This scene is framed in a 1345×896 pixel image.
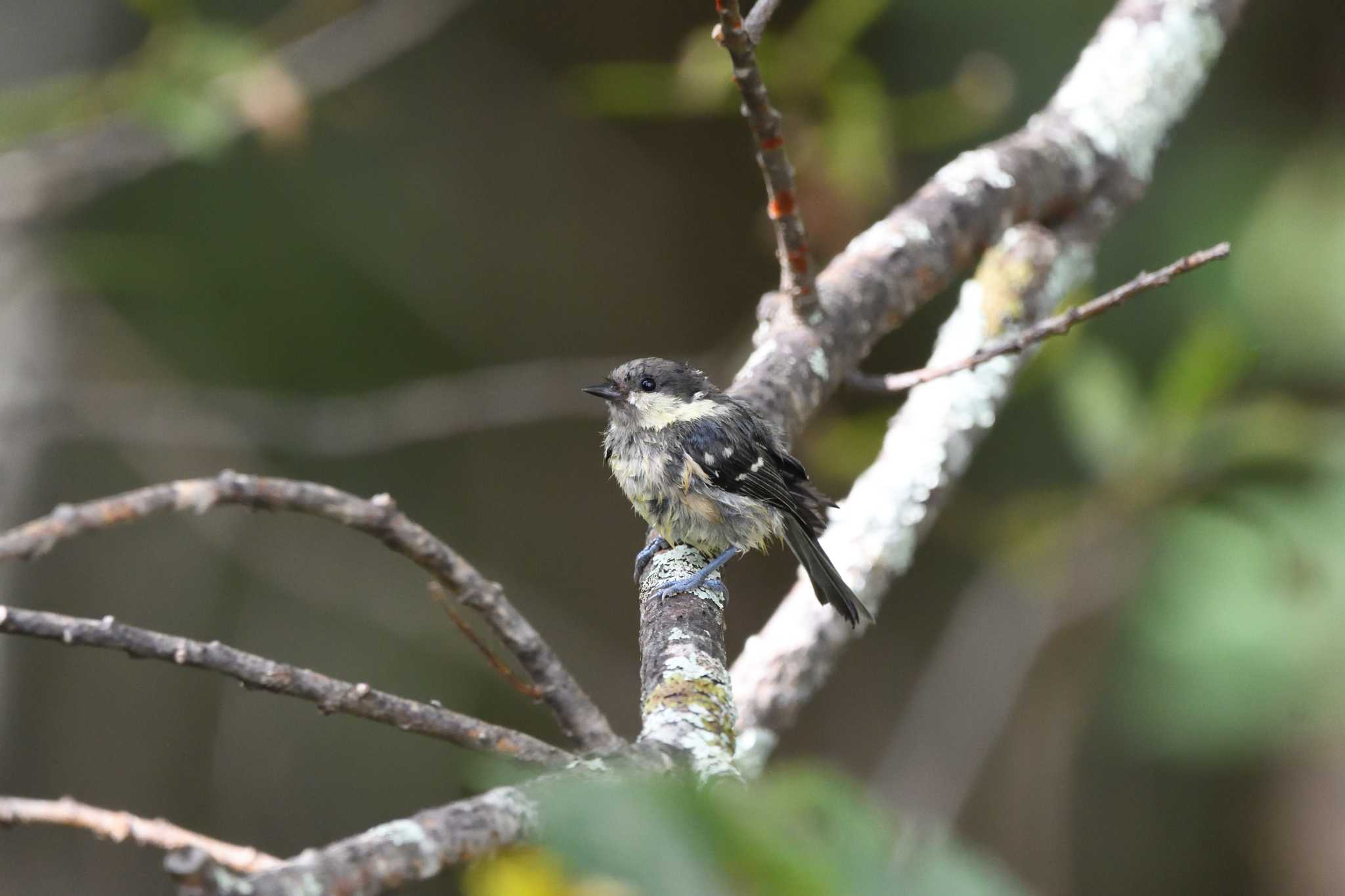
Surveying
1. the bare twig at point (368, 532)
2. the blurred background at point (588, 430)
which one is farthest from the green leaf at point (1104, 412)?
the bare twig at point (368, 532)

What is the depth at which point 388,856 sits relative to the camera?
95 cm

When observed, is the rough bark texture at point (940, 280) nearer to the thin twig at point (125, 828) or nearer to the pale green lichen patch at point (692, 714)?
the pale green lichen patch at point (692, 714)

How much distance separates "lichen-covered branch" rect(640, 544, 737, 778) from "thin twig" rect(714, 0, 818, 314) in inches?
25.1

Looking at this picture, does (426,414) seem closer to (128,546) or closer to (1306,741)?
(128,546)

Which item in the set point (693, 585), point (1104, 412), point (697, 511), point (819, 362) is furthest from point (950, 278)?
point (1104, 412)

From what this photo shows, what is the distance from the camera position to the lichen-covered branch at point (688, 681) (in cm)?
138

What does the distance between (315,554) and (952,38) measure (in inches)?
158

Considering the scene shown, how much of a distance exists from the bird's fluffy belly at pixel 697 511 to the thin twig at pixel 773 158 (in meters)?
0.55

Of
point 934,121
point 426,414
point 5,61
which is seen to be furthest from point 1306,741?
point 5,61

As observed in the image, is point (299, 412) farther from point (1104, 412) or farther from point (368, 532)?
point (368, 532)

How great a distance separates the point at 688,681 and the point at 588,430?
17.0 ft

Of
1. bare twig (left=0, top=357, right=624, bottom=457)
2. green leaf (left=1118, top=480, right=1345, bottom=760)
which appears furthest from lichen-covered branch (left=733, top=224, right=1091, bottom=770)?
green leaf (left=1118, top=480, right=1345, bottom=760)

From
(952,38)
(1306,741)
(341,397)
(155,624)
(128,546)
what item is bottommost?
(1306,741)

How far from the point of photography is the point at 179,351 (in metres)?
6.24
